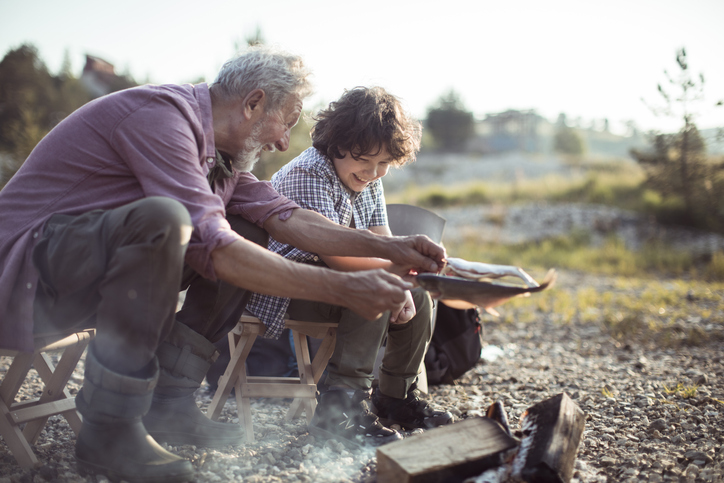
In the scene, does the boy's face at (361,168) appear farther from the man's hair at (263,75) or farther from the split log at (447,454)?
the split log at (447,454)

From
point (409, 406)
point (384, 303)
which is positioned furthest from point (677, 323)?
point (384, 303)

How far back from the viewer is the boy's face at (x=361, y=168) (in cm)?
263

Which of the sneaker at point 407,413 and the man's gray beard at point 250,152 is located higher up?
the man's gray beard at point 250,152

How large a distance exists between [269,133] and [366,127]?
627 millimetres

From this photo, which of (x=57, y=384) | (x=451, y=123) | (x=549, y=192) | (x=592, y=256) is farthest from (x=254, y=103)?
(x=451, y=123)

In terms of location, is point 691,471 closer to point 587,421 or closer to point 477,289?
point 587,421

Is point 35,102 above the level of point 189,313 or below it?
above

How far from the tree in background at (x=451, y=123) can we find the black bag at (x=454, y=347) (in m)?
33.7

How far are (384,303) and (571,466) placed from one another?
85 centimetres

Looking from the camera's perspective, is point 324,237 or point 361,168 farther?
point 361,168

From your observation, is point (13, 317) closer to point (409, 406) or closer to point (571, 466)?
point (409, 406)

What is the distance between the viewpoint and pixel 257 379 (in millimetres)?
2412

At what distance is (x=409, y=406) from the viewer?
2.47 metres

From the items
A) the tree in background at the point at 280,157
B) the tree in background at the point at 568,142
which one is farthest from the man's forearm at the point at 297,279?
the tree in background at the point at 568,142
